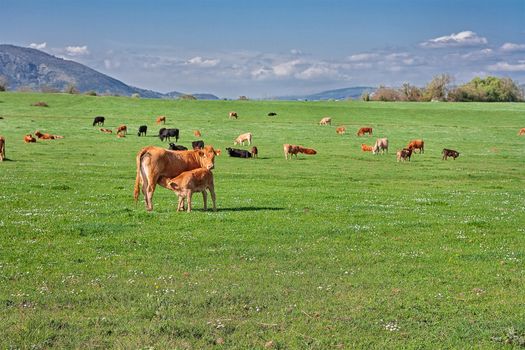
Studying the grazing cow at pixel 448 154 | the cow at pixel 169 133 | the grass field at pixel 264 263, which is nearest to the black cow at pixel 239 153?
the grass field at pixel 264 263

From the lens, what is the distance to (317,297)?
10367 mm

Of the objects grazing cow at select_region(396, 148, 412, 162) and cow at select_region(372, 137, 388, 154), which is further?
cow at select_region(372, 137, 388, 154)

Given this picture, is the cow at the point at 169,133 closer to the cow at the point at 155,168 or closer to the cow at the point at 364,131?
the cow at the point at 364,131

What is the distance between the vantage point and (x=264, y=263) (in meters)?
12.8

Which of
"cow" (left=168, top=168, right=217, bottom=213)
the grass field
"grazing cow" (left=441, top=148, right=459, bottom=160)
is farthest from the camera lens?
"grazing cow" (left=441, top=148, right=459, bottom=160)

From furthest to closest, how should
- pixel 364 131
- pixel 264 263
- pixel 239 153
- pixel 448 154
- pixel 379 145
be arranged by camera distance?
pixel 364 131, pixel 379 145, pixel 448 154, pixel 239 153, pixel 264 263

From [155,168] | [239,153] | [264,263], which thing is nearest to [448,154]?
[239,153]

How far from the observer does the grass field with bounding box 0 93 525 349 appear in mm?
8719

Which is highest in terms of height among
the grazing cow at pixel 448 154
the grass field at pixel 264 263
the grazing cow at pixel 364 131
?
the grazing cow at pixel 364 131

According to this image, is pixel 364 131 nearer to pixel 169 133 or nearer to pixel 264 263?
pixel 169 133

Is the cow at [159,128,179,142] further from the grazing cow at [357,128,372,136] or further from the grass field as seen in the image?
the grass field

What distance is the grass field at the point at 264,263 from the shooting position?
8.72 metres

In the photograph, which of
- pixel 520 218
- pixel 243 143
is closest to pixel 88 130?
pixel 243 143

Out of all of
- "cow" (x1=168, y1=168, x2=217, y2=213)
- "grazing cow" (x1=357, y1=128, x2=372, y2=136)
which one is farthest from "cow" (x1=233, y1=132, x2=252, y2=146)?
"cow" (x1=168, y1=168, x2=217, y2=213)
